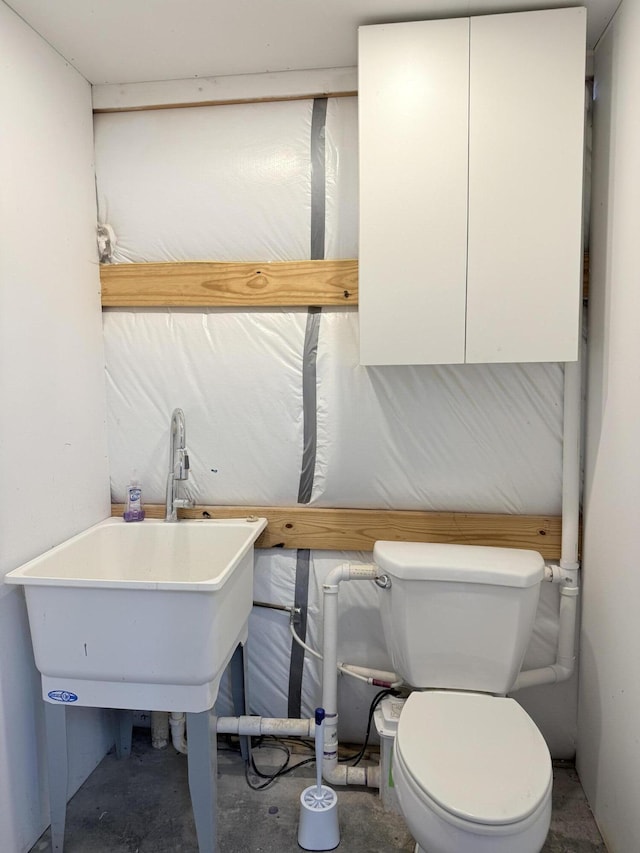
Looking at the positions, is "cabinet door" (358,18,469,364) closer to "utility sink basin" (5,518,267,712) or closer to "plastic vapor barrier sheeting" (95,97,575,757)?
"plastic vapor barrier sheeting" (95,97,575,757)

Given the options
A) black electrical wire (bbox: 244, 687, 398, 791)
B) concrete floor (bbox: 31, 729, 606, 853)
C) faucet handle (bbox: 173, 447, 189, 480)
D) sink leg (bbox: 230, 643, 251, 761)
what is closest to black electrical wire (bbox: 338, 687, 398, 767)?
black electrical wire (bbox: 244, 687, 398, 791)

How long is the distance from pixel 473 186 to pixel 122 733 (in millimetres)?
2019

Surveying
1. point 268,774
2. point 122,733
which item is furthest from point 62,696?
point 268,774

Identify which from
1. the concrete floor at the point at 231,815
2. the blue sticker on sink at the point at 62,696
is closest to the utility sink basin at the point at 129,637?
the blue sticker on sink at the point at 62,696

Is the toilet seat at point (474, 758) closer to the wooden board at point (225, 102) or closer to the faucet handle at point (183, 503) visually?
the faucet handle at point (183, 503)

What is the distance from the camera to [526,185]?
4.62 feet

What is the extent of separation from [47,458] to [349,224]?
1192 mm

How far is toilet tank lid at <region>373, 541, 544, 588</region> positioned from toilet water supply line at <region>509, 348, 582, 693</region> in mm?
193

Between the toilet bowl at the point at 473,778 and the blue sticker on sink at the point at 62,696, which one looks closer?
the toilet bowl at the point at 473,778

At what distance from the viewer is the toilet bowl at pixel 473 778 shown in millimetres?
1035

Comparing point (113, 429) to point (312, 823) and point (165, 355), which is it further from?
point (312, 823)

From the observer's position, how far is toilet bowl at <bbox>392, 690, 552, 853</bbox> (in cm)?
104

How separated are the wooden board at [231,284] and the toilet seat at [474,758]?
4.02 feet

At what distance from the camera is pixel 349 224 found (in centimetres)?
175
